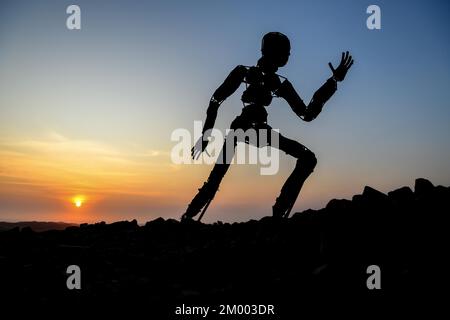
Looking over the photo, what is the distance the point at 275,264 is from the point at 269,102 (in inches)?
135

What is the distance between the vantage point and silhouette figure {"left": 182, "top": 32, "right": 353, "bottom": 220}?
7.61m

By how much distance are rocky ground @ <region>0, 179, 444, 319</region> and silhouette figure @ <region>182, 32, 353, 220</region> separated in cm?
85

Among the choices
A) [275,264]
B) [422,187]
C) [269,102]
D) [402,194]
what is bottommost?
[275,264]

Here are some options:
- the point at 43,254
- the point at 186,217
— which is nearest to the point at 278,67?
the point at 186,217

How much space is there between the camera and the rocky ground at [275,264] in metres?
4.43

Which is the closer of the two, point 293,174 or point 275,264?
point 275,264

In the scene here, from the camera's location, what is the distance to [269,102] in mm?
7773

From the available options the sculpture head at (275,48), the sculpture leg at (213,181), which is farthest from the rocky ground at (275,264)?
the sculpture head at (275,48)

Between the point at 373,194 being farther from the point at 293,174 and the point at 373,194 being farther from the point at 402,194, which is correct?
the point at 293,174

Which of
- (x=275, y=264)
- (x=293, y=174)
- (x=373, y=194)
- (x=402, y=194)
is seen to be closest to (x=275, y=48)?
(x=293, y=174)

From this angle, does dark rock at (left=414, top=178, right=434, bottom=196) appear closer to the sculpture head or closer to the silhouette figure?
the silhouette figure

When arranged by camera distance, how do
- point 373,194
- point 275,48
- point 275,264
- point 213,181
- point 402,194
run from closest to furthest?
point 275,264
point 373,194
point 402,194
point 275,48
point 213,181

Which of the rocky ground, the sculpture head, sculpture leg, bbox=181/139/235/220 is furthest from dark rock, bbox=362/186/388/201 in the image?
the sculpture head

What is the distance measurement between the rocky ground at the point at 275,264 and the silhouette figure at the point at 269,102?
0.85 metres
